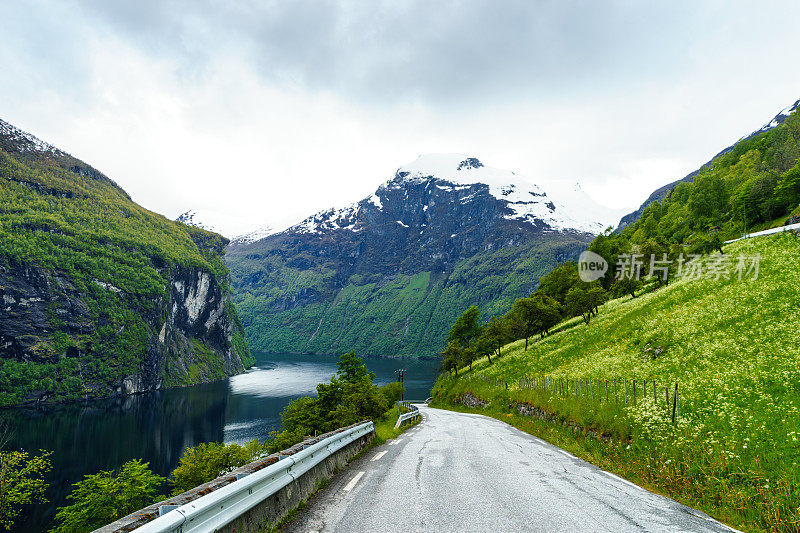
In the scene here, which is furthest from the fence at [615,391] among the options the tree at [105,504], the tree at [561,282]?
the tree at [561,282]

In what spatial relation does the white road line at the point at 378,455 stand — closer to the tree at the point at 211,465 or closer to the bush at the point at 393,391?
the tree at the point at 211,465

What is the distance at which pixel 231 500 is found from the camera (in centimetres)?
576

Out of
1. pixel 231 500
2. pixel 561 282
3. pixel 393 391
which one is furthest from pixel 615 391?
pixel 561 282

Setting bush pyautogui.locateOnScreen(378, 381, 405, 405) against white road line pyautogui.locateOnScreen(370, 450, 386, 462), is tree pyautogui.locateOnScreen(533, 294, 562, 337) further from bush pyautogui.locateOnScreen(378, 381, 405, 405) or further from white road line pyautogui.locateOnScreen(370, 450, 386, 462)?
white road line pyautogui.locateOnScreen(370, 450, 386, 462)

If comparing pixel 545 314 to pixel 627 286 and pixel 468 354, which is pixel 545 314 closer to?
pixel 627 286

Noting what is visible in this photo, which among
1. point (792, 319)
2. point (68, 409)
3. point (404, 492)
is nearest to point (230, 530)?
point (404, 492)

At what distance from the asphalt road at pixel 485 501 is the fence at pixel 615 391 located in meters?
5.62

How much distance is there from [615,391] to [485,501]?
16406 millimetres

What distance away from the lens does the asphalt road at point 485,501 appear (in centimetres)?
696

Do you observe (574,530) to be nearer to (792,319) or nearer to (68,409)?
(792,319)

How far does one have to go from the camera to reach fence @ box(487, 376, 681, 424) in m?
16.2

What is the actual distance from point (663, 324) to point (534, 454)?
2348cm

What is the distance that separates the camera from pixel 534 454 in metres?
15.1

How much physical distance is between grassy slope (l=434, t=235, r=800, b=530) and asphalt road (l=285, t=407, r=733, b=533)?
1.92 m
